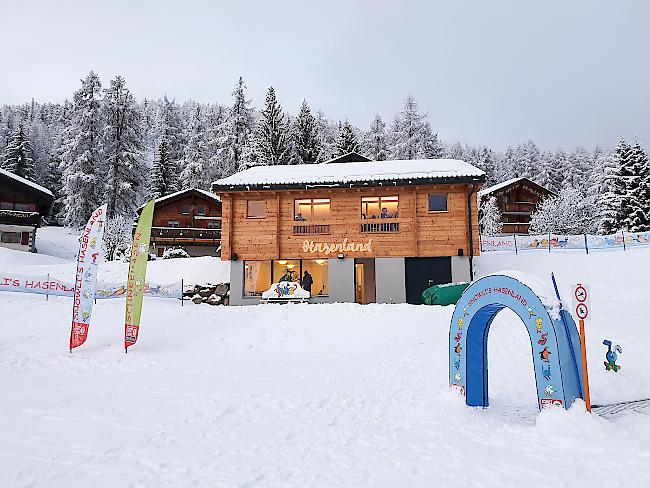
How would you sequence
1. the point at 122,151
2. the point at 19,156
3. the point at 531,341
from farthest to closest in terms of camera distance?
1. the point at 19,156
2. the point at 122,151
3. the point at 531,341

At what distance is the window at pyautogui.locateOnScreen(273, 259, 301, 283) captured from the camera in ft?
74.1

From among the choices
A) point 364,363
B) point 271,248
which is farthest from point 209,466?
point 271,248

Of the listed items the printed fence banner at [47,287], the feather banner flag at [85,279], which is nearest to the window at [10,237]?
the printed fence banner at [47,287]

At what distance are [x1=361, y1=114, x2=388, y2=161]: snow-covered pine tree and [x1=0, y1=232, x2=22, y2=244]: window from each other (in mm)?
36339

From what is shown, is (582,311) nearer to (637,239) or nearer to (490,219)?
(637,239)

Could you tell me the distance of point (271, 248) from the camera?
2242 cm

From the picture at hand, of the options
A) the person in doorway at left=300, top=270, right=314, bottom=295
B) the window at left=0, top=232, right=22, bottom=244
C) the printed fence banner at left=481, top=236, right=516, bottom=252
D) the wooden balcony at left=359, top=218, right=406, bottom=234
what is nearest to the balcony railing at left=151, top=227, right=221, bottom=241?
the window at left=0, top=232, right=22, bottom=244

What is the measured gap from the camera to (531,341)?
7082 mm

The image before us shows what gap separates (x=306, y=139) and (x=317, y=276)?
1035 inches

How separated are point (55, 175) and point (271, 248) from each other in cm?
5072

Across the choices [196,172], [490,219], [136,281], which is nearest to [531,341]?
[136,281]

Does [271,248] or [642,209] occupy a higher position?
[642,209]

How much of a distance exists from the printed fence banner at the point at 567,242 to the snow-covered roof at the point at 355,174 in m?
10.3

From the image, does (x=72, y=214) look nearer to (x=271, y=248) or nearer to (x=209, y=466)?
(x=271, y=248)
